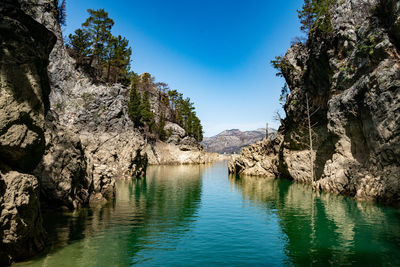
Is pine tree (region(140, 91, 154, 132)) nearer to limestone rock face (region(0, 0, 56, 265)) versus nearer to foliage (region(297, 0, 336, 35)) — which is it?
foliage (region(297, 0, 336, 35))

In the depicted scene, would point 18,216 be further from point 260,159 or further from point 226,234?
point 260,159

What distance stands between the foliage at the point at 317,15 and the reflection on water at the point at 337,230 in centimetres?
2105

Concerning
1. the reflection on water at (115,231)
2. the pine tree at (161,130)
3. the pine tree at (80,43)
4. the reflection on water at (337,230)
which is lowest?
the reflection on water at (115,231)

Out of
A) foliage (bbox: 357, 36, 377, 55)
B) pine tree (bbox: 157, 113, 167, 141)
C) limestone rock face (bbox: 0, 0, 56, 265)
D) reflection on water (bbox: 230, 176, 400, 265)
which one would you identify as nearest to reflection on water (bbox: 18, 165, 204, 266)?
limestone rock face (bbox: 0, 0, 56, 265)

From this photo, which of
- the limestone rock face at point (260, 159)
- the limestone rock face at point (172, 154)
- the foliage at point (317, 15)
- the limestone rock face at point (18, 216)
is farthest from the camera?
the limestone rock face at point (172, 154)

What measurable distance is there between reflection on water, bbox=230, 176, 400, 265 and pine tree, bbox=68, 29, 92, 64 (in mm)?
43834

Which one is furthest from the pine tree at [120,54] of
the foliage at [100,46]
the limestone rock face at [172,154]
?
the limestone rock face at [172,154]

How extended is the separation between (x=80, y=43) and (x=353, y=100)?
156 ft

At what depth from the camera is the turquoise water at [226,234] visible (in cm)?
1033

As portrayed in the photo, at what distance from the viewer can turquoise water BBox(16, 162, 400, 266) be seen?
10328 mm

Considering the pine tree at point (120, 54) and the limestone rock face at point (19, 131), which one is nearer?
the limestone rock face at point (19, 131)

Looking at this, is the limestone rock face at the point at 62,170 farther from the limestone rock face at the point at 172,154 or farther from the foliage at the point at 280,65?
the limestone rock face at the point at 172,154

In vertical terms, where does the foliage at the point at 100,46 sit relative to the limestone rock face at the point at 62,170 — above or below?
above

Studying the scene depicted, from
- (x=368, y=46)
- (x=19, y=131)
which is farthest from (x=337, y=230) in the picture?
(x=368, y=46)
